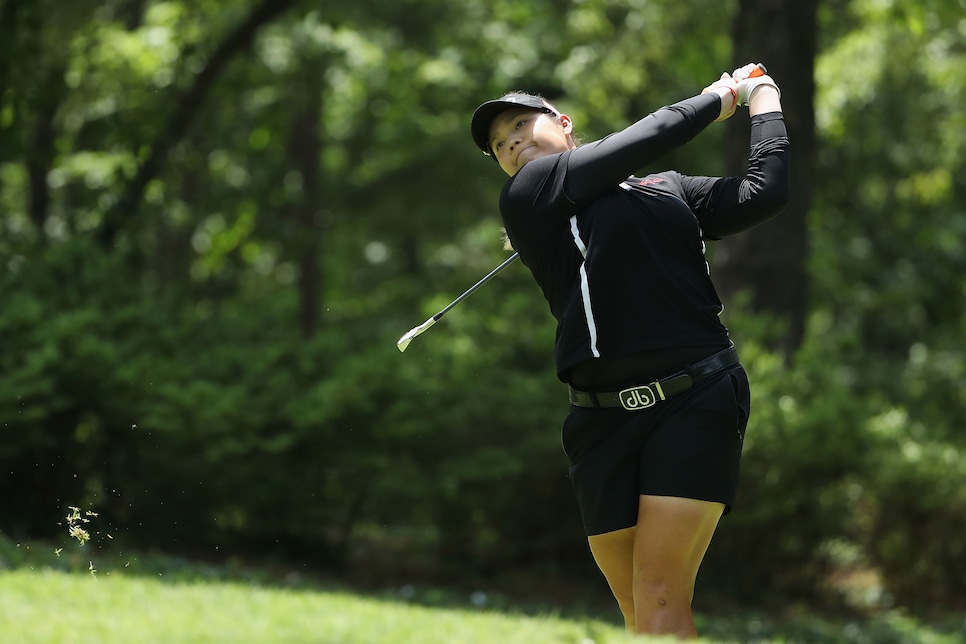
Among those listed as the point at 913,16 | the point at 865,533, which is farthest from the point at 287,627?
the point at 913,16

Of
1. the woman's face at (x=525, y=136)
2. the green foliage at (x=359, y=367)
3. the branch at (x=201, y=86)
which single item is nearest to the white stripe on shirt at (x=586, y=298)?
the woman's face at (x=525, y=136)

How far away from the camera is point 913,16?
10555 mm

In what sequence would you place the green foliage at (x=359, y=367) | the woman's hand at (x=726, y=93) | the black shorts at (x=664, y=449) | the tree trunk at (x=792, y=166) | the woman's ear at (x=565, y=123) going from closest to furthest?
1. the black shorts at (x=664, y=449)
2. the woman's hand at (x=726, y=93)
3. the woman's ear at (x=565, y=123)
4. the green foliage at (x=359, y=367)
5. the tree trunk at (x=792, y=166)

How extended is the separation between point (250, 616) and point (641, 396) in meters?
2.24

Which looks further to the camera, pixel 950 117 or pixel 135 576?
pixel 950 117

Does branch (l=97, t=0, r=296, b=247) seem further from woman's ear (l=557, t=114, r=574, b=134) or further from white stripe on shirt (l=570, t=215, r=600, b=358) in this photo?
white stripe on shirt (l=570, t=215, r=600, b=358)

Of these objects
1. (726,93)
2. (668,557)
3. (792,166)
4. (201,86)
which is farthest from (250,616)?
(201,86)

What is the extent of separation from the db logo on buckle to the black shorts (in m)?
0.02

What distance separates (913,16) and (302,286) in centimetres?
959

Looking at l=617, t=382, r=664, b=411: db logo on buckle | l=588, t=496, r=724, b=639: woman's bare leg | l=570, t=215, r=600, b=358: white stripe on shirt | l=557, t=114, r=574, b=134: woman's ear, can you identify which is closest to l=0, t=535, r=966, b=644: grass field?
l=588, t=496, r=724, b=639: woman's bare leg

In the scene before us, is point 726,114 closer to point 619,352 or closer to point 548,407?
point 619,352

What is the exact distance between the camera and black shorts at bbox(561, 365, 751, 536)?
3.38 meters

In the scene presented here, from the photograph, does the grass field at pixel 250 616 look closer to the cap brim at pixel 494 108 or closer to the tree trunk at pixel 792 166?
the cap brim at pixel 494 108

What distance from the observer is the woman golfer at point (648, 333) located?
3391 mm
